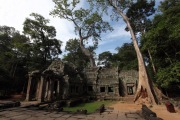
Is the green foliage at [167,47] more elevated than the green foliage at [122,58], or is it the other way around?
the green foliage at [122,58]

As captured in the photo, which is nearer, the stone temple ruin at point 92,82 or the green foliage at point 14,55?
the stone temple ruin at point 92,82

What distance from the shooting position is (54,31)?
30.4 meters

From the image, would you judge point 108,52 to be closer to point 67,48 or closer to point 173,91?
point 67,48

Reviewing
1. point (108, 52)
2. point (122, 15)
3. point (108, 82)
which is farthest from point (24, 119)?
point (108, 52)

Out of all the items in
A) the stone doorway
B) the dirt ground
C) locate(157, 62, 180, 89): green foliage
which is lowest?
the dirt ground

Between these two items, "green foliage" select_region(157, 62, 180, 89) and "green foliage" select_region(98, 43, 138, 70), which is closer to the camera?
"green foliage" select_region(157, 62, 180, 89)

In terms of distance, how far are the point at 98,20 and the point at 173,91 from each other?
19.1m

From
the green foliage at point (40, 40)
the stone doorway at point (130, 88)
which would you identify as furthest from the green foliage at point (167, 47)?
the green foliage at point (40, 40)

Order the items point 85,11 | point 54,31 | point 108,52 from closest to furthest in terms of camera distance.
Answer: point 85,11, point 54,31, point 108,52

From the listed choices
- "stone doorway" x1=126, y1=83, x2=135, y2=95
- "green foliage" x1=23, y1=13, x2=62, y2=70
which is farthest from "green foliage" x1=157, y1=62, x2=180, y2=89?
"green foliage" x1=23, y1=13, x2=62, y2=70

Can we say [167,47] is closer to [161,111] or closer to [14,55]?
[161,111]

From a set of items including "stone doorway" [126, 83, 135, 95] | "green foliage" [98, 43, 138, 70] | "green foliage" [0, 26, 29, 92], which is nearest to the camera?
"stone doorway" [126, 83, 135, 95]

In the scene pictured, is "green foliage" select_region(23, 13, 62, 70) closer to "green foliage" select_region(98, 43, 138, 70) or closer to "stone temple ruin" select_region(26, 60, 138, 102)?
"stone temple ruin" select_region(26, 60, 138, 102)

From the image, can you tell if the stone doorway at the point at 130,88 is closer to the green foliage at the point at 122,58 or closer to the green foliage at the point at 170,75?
the green foliage at the point at 122,58
